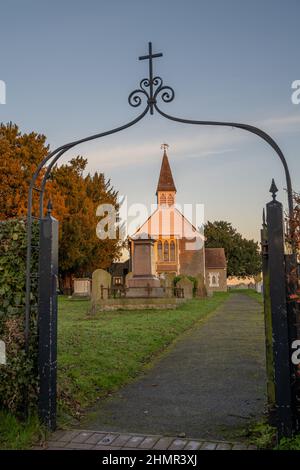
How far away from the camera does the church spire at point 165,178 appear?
58500 millimetres

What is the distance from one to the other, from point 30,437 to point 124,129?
3845 mm

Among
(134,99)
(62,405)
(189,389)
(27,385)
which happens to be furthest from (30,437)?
(134,99)

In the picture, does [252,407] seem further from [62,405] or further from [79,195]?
[79,195]

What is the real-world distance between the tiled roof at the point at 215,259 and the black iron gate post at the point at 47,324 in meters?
58.9

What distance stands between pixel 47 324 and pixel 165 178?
181ft

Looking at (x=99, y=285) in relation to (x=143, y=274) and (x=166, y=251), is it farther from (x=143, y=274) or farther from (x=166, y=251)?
(x=166, y=251)

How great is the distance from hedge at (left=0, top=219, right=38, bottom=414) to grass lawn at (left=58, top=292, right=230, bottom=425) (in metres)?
0.66

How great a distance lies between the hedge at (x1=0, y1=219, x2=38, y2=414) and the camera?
5156mm

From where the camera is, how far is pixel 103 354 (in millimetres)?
9195

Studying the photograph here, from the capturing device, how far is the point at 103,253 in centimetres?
4844

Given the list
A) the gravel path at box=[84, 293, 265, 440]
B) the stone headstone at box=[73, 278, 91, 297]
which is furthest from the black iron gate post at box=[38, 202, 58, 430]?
the stone headstone at box=[73, 278, 91, 297]

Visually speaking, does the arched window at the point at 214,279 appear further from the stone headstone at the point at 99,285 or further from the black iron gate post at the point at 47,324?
the black iron gate post at the point at 47,324

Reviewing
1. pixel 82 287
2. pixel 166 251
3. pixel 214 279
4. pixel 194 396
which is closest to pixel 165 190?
pixel 166 251

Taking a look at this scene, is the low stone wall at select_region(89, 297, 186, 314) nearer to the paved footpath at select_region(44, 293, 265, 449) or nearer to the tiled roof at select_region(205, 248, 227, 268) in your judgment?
the paved footpath at select_region(44, 293, 265, 449)
